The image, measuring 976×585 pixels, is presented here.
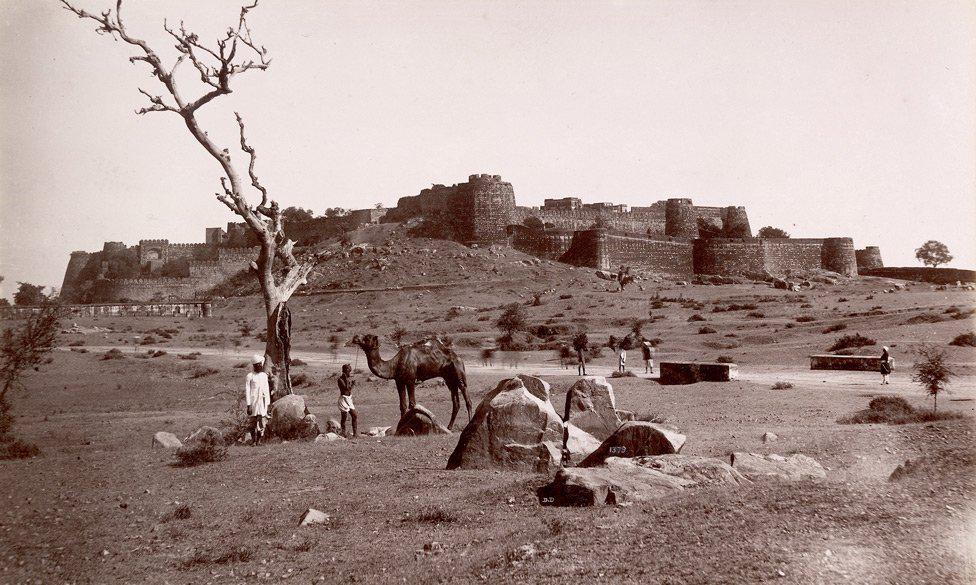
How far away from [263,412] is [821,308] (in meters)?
37.6

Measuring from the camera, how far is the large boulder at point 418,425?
48.2 ft

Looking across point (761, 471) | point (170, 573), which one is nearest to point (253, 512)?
point (170, 573)

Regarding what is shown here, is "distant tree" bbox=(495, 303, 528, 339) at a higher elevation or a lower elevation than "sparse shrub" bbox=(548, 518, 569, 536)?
higher

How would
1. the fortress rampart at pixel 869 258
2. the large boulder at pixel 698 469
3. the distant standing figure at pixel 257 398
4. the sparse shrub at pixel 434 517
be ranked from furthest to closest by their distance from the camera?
1. the fortress rampart at pixel 869 258
2. the distant standing figure at pixel 257 398
3. the large boulder at pixel 698 469
4. the sparse shrub at pixel 434 517

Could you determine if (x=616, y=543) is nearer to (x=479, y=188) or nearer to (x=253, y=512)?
(x=253, y=512)

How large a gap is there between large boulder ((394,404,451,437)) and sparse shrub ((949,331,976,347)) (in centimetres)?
1985

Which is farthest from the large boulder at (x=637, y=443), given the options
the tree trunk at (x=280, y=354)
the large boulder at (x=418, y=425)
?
the tree trunk at (x=280, y=354)

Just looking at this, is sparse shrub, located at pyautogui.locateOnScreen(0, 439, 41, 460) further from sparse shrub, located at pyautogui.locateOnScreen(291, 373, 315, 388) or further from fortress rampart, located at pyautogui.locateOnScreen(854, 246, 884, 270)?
fortress rampart, located at pyautogui.locateOnScreen(854, 246, 884, 270)

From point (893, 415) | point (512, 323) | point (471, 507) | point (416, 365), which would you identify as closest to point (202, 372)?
point (512, 323)

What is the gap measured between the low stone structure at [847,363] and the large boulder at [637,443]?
664 inches

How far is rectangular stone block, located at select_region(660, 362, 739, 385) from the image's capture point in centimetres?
2327

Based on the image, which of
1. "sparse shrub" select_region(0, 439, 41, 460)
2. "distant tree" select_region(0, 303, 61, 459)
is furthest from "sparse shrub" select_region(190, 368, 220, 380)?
"sparse shrub" select_region(0, 439, 41, 460)

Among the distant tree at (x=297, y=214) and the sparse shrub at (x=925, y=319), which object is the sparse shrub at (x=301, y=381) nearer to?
the sparse shrub at (x=925, y=319)

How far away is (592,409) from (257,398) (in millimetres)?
5289
